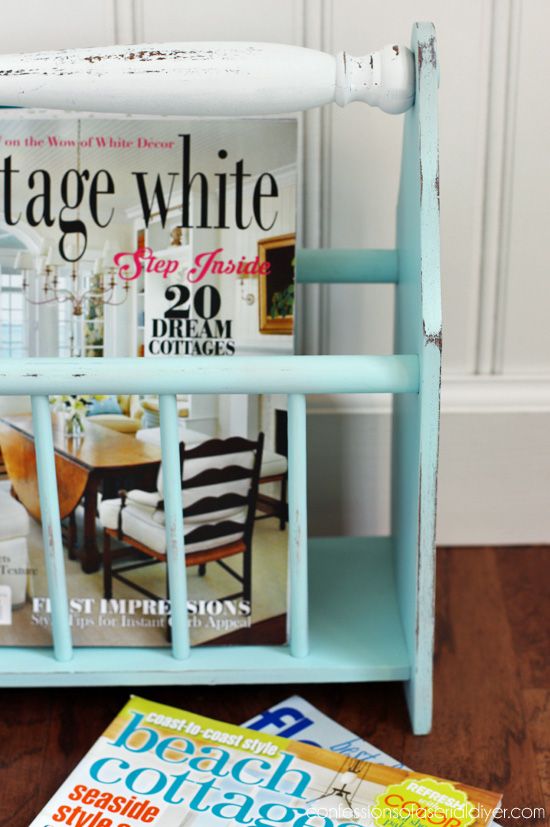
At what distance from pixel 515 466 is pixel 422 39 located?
1.84 feet

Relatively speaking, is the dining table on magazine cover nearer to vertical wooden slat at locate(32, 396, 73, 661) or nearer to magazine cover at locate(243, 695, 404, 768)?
vertical wooden slat at locate(32, 396, 73, 661)

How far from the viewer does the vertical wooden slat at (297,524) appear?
592 millimetres

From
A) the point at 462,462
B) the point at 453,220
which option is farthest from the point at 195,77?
A: the point at 462,462

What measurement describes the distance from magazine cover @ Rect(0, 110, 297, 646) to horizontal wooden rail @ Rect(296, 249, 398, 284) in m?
0.16

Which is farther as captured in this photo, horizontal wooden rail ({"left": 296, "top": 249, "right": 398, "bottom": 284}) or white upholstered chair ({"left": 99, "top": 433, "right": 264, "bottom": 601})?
horizontal wooden rail ({"left": 296, "top": 249, "right": 398, "bottom": 284})

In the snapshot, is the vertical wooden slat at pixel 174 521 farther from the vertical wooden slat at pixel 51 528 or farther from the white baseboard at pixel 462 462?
the white baseboard at pixel 462 462

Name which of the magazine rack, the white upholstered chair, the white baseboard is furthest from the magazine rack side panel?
the white baseboard

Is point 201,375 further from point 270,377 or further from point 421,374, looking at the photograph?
point 421,374

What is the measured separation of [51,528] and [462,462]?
534mm

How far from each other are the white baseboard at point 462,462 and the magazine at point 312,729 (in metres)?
0.34

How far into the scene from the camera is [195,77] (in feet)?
1.84

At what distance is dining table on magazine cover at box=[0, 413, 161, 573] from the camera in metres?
0.65

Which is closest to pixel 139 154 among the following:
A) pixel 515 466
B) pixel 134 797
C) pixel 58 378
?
pixel 58 378

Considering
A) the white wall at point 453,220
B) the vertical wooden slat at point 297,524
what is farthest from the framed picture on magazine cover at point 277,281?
the white wall at point 453,220
